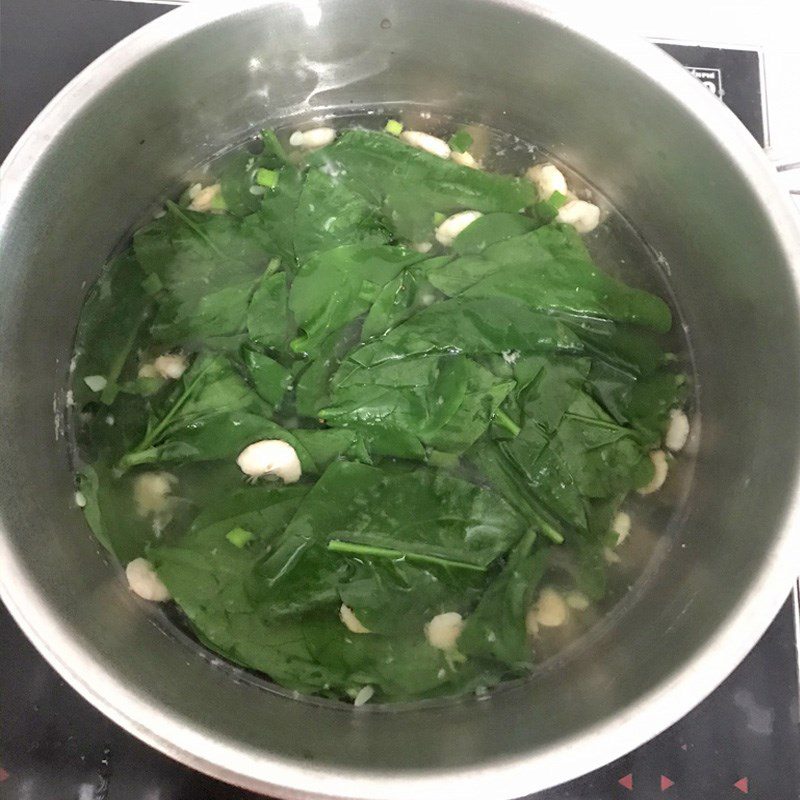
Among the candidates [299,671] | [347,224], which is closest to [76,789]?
[299,671]

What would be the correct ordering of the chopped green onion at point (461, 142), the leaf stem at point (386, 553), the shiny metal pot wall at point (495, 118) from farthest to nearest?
the chopped green onion at point (461, 142), the leaf stem at point (386, 553), the shiny metal pot wall at point (495, 118)

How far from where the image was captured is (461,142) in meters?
1.37

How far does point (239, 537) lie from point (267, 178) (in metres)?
0.66

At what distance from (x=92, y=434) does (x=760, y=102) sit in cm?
143

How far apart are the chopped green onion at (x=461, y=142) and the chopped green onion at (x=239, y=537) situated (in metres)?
0.84

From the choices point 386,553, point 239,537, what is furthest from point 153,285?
point 386,553

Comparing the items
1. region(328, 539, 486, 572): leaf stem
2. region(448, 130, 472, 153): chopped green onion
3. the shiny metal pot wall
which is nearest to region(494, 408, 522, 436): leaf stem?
region(328, 539, 486, 572): leaf stem

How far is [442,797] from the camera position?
780 millimetres

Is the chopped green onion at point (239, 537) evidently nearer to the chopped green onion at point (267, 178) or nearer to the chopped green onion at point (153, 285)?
the chopped green onion at point (153, 285)

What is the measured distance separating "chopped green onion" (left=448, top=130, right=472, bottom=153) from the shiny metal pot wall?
0.21 feet

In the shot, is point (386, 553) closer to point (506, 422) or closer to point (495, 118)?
point (506, 422)

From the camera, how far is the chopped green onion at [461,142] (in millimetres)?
1371

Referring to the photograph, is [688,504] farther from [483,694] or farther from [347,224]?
[347,224]

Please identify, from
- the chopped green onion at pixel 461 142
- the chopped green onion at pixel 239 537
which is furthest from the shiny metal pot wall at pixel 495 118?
the chopped green onion at pixel 239 537
